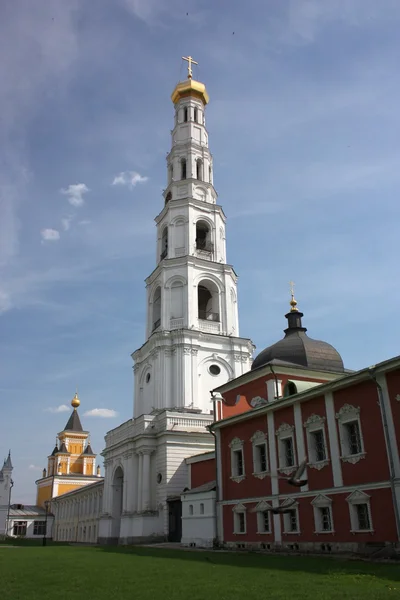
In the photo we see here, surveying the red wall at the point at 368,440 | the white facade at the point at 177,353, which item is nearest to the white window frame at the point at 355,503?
the red wall at the point at 368,440

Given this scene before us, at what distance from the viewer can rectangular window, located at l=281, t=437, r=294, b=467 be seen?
2142 cm

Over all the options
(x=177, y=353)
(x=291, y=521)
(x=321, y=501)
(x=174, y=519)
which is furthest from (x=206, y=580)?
(x=177, y=353)

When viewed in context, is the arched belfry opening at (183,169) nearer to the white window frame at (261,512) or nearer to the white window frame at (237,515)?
the white window frame at (237,515)

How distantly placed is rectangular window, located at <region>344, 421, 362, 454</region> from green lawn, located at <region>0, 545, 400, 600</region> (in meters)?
3.71

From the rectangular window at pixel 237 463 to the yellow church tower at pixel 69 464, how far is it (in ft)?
230

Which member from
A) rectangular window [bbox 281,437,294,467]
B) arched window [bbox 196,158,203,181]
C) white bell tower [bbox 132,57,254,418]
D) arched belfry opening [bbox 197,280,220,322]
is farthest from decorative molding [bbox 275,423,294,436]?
arched window [bbox 196,158,203,181]

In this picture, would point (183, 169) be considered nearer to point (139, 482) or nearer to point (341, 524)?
point (139, 482)

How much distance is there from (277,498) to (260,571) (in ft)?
26.6

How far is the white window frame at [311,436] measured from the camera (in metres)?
19.6

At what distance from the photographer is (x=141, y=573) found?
1404cm

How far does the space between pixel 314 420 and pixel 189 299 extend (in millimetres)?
22953

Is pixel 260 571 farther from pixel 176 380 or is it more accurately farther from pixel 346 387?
pixel 176 380

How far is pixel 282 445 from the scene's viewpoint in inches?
862

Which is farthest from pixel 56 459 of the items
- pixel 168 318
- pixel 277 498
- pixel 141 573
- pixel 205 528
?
pixel 141 573
